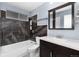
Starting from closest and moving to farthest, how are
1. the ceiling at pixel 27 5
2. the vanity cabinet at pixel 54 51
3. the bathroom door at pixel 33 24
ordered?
1. the vanity cabinet at pixel 54 51
2. the ceiling at pixel 27 5
3. the bathroom door at pixel 33 24

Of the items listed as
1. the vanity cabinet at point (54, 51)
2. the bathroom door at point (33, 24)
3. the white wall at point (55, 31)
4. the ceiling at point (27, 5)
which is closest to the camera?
the vanity cabinet at point (54, 51)

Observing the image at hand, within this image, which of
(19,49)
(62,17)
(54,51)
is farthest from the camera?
(19,49)

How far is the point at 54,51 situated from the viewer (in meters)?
1.21

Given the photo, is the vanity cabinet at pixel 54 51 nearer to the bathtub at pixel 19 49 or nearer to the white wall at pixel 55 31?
the bathtub at pixel 19 49

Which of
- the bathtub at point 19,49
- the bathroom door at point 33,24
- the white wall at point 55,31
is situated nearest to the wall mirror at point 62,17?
the white wall at point 55,31

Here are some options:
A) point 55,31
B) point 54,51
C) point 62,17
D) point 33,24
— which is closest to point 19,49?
point 33,24

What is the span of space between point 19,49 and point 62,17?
122cm

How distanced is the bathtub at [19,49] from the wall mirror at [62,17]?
2.23 feet

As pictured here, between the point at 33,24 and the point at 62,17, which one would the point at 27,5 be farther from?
the point at 62,17

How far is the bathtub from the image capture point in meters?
1.46

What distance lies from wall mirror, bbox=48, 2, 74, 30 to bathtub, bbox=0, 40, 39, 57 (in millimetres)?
680

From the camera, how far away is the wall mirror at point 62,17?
1311 millimetres

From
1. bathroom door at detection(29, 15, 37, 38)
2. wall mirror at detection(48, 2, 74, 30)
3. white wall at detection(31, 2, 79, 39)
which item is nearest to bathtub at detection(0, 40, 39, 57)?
bathroom door at detection(29, 15, 37, 38)

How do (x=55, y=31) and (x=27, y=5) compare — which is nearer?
(x=27, y=5)
